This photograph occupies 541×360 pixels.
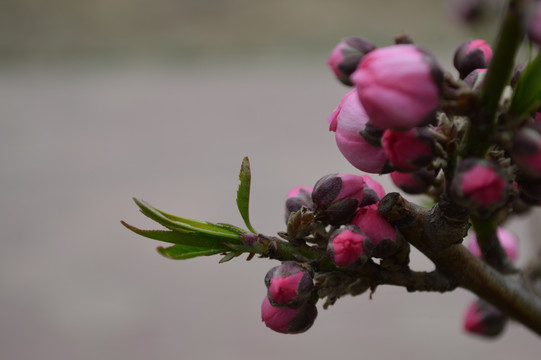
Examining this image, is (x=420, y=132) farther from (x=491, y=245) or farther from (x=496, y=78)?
(x=491, y=245)

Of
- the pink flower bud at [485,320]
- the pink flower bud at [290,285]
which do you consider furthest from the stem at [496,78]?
the pink flower bud at [485,320]

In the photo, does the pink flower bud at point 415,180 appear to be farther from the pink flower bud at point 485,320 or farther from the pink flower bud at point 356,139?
the pink flower bud at point 485,320

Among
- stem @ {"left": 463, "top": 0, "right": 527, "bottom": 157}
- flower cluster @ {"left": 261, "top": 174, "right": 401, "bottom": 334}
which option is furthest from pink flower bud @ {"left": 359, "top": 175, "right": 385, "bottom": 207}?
stem @ {"left": 463, "top": 0, "right": 527, "bottom": 157}

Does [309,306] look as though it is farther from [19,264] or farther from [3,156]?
[3,156]

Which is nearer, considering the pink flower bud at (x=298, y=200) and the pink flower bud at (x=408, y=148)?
the pink flower bud at (x=408, y=148)

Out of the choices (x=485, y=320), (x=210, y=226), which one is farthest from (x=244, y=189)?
(x=485, y=320)

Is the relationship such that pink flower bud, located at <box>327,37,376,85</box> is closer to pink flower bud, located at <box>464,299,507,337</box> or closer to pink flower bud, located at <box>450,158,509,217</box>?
pink flower bud, located at <box>450,158,509,217</box>
